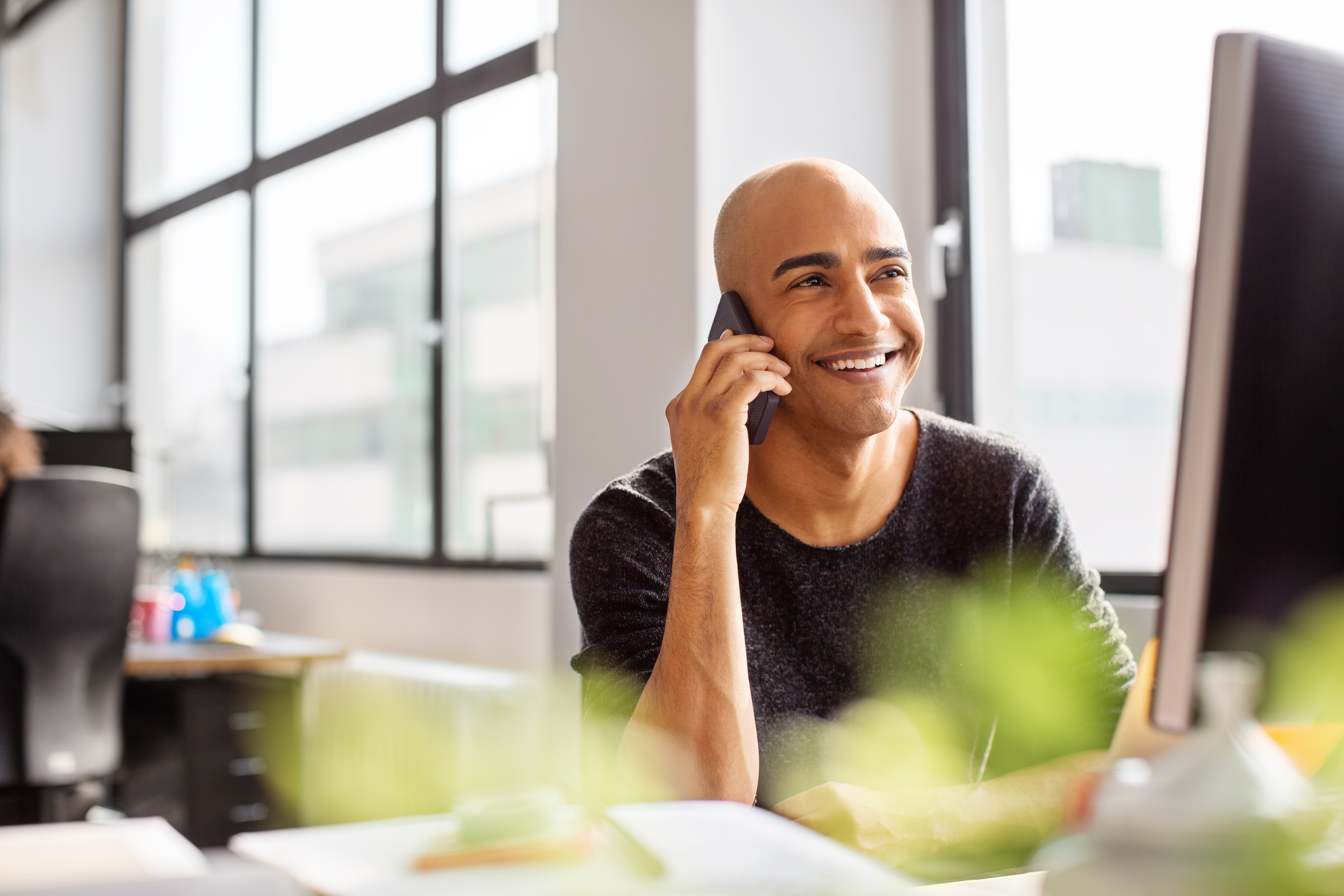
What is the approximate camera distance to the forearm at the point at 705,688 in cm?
116

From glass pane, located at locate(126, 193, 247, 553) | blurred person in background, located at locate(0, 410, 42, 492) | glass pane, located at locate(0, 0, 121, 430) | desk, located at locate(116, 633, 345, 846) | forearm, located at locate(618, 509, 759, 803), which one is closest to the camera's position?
forearm, located at locate(618, 509, 759, 803)

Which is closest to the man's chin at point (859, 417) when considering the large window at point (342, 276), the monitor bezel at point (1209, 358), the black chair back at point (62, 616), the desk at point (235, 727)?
the monitor bezel at point (1209, 358)

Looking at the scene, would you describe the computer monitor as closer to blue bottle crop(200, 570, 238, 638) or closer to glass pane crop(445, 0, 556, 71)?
glass pane crop(445, 0, 556, 71)

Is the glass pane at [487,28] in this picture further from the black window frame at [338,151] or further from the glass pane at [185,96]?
the glass pane at [185,96]

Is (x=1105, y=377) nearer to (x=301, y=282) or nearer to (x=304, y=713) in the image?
(x=304, y=713)

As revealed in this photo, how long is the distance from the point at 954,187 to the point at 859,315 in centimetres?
131

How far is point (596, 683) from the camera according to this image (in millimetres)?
1283

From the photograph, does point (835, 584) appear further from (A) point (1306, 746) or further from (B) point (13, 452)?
(B) point (13, 452)

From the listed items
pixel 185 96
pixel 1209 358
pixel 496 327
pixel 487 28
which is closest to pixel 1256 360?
pixel 1209 358

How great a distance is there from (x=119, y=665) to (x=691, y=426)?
6.14 ft

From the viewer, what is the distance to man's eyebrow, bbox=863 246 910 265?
1.35 m

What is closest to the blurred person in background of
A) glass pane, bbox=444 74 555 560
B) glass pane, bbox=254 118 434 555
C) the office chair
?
the office chair

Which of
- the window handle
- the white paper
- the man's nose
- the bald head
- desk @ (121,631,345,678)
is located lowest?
desk @ (121,631,345,678)

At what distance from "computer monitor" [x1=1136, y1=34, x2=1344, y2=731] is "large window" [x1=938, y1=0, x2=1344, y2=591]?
1.54m
